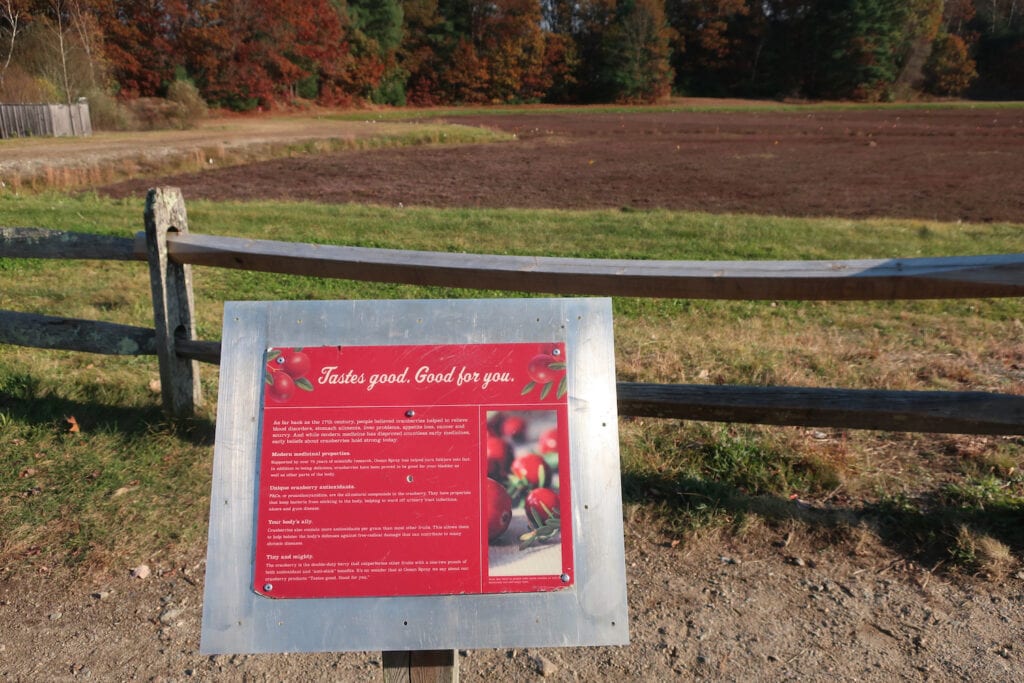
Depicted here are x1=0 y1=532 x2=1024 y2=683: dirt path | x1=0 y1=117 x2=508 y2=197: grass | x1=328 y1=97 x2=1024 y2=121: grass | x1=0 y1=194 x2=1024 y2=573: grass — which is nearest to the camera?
x1=0 y1=532 x2=1024 y2=683: dirt path

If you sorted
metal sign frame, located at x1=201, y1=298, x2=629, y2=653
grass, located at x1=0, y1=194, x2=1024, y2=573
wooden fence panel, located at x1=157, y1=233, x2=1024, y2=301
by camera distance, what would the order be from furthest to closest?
grass, located at x1=0, y1=194, x2=1024, y2=573 < wooden fence panel, located at x1=157, y1=233, x2=1024, y2=301 < metal sign frame, located at x1=201, y1=298, x2=629, y2=653

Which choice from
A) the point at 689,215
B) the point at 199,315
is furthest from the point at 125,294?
the point at 689,215

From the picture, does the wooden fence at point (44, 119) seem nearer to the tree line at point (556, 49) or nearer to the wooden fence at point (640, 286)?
the tree line at point (556, 49)

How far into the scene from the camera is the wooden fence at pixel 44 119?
32438 millimetres

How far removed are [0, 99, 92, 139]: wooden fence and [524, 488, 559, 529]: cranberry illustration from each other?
36.5 m

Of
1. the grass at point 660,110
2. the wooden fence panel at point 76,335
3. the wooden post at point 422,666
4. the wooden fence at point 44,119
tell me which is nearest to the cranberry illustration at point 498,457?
the wooden post at point 422,666

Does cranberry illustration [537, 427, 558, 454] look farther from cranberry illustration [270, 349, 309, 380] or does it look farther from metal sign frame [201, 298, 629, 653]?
cranberry illustration [270, 349, 309, 380]

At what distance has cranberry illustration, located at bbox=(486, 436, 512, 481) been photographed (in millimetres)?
2029

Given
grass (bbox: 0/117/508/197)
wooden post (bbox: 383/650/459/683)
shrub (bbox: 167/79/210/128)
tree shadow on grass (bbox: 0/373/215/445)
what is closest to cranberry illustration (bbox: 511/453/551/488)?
wooden post (bbox: 383/650/459/683)

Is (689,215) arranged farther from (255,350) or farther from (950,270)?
(255,350)

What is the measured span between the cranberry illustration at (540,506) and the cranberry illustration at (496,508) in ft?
0.15

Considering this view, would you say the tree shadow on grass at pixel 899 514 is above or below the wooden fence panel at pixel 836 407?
below

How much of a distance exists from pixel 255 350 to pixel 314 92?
65571 mm

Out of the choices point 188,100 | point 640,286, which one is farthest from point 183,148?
point 640,286
